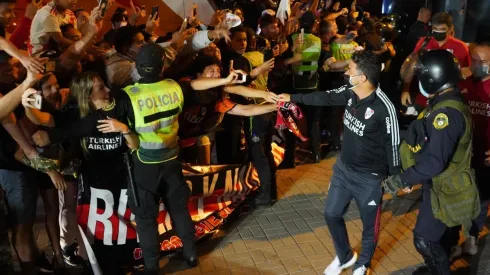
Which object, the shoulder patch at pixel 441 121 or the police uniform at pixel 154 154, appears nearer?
the shoulder patch at pixel 441 121

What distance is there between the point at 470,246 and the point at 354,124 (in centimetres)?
203

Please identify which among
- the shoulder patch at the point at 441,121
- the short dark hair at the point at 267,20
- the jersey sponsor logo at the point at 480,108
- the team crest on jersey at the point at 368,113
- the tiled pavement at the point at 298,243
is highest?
the short dark hair at the point at 267,20

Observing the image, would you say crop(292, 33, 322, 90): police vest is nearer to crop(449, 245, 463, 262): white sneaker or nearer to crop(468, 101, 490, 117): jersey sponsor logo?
crop(468, 101, 490, 117): jersey sponsor logo

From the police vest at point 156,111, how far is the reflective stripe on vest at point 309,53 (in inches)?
132

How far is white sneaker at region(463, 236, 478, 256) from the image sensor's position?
4.88m

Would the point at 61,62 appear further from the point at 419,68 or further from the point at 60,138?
the point at 419,68

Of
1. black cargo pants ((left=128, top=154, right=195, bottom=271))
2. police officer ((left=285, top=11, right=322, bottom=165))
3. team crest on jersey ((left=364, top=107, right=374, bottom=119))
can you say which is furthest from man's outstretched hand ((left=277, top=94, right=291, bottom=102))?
police officer ((left=285, top=11, right=322, bottom=165))

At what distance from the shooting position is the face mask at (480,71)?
4461 mm

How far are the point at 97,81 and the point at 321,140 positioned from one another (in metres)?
4.92

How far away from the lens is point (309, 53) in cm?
710

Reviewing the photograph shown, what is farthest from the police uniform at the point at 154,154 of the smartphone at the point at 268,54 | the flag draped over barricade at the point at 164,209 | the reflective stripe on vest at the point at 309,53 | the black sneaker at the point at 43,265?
the reflective stripe on vest at the point at 309,53

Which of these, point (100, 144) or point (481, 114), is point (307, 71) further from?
point (100, 144)

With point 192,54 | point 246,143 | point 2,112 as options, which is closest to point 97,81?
point 2,112

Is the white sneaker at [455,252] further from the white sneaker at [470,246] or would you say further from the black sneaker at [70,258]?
the black sneaker at [70,258]
